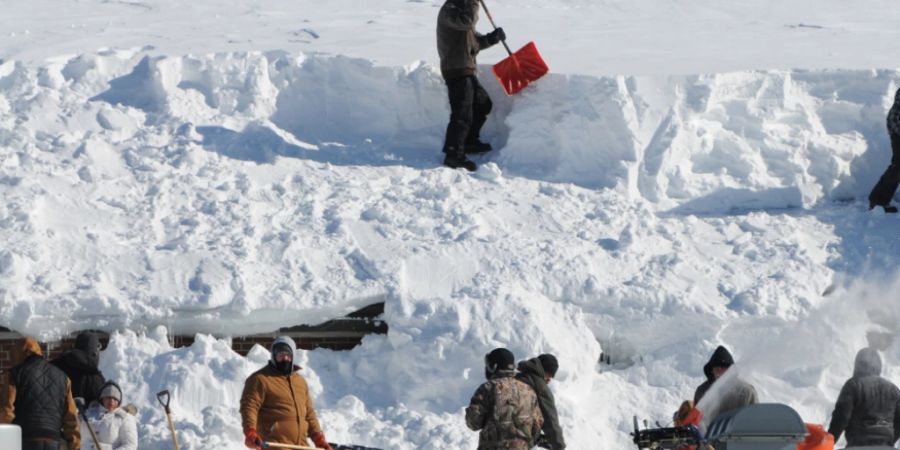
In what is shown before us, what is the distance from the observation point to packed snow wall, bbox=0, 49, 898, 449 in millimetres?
12820

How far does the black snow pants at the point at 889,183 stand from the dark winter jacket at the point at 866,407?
14.9 ft

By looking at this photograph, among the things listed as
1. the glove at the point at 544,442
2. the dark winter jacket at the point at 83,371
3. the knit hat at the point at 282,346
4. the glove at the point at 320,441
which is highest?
the knit hat at the point at 282,346

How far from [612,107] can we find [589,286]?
2321mm

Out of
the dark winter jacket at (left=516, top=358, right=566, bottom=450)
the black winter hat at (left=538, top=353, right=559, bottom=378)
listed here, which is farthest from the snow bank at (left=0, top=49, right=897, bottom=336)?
the dark winter jacket at (left=516, top=358, right=566, bottom=450)

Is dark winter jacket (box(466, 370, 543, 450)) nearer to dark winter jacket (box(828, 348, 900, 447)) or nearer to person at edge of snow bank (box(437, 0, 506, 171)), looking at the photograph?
dark winter jacket (box(828, 348, 900, 447))

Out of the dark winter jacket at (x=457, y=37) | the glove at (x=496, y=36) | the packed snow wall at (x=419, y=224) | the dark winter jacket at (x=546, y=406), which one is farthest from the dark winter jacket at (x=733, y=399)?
the glove at (x=496, y=36)

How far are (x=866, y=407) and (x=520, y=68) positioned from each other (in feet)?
19.3

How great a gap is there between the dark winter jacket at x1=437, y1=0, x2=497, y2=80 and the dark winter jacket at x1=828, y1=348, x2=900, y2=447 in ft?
17.9

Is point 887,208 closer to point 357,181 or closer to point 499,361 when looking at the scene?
point 357,181

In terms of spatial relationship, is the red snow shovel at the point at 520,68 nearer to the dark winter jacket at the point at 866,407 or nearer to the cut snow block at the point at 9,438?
the dark winter jacket at the point at 866,407

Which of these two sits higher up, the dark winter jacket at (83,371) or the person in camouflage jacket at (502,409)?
the person in camouflage jacket at (502,409)

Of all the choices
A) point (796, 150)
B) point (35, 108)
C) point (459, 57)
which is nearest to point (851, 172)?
point (796, 150)

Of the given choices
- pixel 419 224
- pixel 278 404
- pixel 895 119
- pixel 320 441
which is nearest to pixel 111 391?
pixel 278 404

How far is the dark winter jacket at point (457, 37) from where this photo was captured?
48.8 ft
